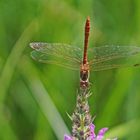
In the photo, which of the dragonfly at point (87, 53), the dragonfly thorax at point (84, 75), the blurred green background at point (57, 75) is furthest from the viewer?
the blurred green background at point (57, 75)

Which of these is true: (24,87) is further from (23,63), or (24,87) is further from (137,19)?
(137,19)

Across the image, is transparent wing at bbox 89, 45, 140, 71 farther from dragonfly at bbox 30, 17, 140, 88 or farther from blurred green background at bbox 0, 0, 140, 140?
blurred green background at bbox 0, 0, 140, 140

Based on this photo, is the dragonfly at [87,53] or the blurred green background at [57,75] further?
the blurred green background at [57,75]

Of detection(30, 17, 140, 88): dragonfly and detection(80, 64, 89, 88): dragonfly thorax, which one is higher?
detection(30, 17, 140, 88): dragonfly

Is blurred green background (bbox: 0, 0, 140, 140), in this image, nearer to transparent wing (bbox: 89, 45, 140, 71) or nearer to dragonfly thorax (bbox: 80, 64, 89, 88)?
transparent wing (bbox: 89, 45, 140, 71)

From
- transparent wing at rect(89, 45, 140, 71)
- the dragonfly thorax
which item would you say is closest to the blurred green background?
transparent wing at rect(89, 45, 140, 71)

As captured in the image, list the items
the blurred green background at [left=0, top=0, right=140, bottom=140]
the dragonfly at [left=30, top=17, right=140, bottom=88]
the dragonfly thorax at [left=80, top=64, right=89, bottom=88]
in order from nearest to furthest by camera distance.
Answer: the dragonfly thorax at [left=80, top=64, right=89, bottom=88]
the dragonfly at [left=30, top=17, right=140, bottom=88]
the blurred green background at [left=0, top=0, right=140, bottom=140]

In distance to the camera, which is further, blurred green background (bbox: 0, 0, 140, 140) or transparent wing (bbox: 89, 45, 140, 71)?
blurred green background (bbox: 0, 0, 140, 140)

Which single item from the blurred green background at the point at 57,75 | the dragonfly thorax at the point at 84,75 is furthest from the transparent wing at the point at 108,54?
the blurred green background at the point at 57,75

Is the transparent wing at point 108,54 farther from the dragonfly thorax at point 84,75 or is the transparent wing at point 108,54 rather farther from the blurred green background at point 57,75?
the blurred green background at point 57,75

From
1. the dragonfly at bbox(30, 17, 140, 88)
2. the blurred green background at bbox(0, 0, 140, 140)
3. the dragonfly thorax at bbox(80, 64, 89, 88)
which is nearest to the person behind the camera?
the dragonfly thorax at bbox(80, 64, 89, 88)
